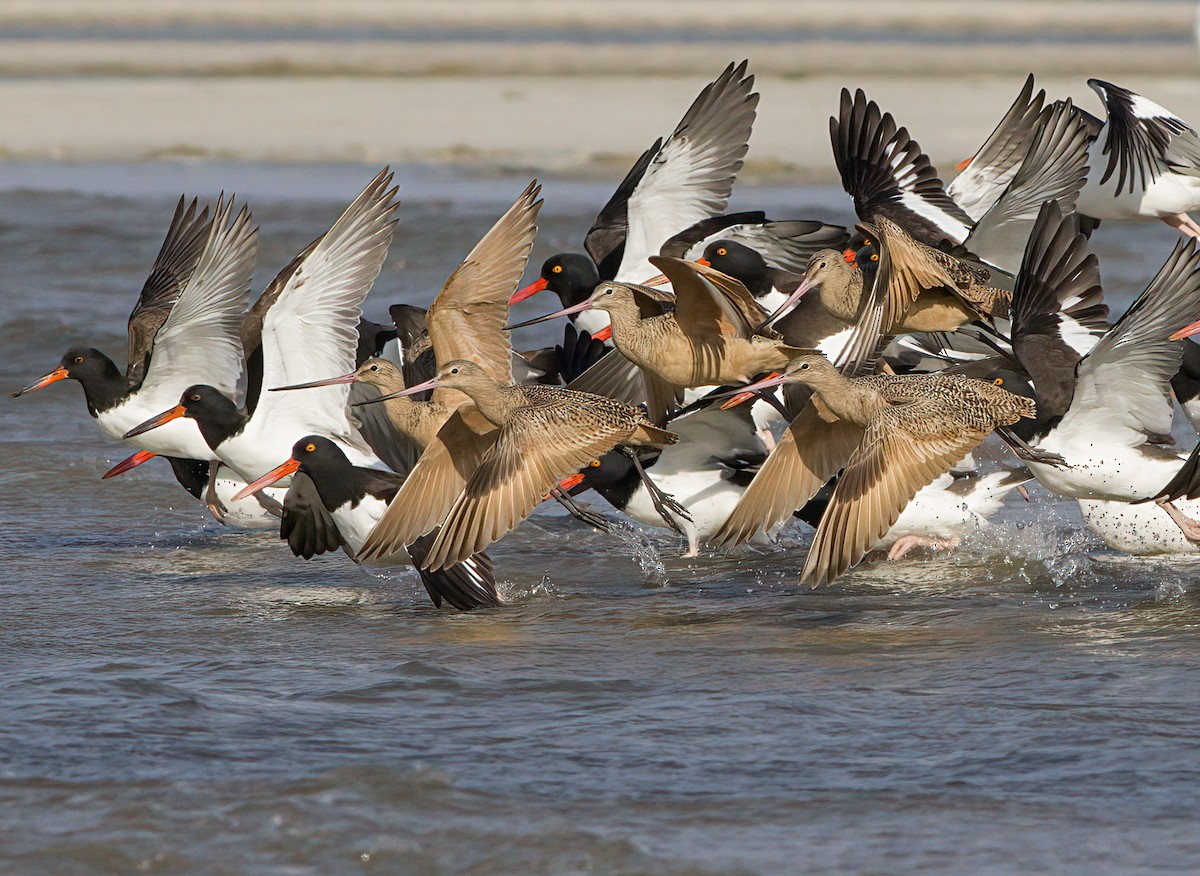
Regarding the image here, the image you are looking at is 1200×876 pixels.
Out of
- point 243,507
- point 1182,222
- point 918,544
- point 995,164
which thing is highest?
point 995,164

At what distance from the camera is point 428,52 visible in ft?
110

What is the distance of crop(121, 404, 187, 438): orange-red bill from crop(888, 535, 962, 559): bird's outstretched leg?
135 inches

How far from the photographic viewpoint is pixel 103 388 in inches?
358

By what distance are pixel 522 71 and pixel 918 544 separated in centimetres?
2386

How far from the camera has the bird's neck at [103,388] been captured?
900cm

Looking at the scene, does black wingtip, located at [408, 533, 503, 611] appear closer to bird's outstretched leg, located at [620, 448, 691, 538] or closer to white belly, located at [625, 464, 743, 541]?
bird's outstretched leg, located at [620, 448, 691, 538]

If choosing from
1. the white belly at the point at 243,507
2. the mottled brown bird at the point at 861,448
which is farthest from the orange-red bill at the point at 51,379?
the mottled brown bird at the point at 861,448

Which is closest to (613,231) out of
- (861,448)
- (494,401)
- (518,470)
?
(494,401)

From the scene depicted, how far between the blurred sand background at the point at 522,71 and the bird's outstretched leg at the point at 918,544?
11717mm

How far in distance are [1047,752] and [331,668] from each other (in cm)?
237

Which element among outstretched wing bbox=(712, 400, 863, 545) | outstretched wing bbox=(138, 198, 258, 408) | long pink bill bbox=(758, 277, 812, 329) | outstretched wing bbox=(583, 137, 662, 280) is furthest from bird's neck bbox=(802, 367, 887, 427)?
outstretched wing bbox=(583, 137, 662, 280)

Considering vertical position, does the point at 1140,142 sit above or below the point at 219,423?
above

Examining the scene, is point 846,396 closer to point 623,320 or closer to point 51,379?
point 623,320

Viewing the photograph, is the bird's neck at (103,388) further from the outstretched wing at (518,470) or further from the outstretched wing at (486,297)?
the outstretched wing at (518,470)
